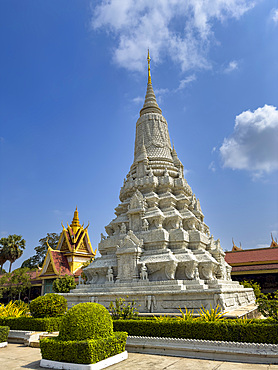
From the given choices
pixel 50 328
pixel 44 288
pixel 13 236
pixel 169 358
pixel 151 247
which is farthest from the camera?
pixel 13 236

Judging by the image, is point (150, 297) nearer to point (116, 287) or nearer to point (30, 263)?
point (116, 287)

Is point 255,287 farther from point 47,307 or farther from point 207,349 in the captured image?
point 47,307

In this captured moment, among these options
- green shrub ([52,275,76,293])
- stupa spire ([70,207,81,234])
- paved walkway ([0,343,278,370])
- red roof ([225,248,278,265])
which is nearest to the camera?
paved walkway ([0,343,278,370])

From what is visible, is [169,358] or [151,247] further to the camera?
[151,247]

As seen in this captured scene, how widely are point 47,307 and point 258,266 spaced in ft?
68.0

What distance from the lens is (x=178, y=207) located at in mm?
20297

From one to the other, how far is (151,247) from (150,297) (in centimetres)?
369

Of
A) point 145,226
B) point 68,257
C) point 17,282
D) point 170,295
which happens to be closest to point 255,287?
point 145,226

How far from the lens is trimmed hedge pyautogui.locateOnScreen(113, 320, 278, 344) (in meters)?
7.84

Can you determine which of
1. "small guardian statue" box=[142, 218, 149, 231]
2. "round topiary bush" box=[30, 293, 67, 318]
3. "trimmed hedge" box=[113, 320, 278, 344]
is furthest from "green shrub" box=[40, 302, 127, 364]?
"small guardian statue" box=[142, 218, 149, 231]

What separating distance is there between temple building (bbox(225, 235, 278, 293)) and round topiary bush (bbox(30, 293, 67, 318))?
62.7ft

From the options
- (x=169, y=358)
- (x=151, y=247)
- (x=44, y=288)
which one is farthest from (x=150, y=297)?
(x=44, y=288)

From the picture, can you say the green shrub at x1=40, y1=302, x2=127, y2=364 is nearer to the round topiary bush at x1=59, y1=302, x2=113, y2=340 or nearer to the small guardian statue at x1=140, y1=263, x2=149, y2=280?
the round topiary bush at x1=59, y1=302, x2=113, y2=340

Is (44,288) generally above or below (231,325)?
above
